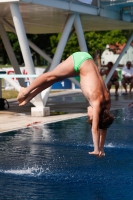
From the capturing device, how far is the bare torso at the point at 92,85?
7203 mm

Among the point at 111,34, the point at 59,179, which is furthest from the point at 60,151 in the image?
the point at 111,34

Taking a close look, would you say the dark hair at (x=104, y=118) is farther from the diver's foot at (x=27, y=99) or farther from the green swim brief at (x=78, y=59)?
the diver's foot at (x=27, y=99)

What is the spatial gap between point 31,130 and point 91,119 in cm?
635

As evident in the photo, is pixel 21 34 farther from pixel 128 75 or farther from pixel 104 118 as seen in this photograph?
pixel 128 75

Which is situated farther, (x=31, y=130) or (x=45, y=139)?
(x=31, y=130)

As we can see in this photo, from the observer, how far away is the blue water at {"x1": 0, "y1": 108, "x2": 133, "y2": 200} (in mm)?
7270

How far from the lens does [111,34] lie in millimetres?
57594

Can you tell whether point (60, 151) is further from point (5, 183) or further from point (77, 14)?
point (77, 14)

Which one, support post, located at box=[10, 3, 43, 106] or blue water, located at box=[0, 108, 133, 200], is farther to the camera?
support post, located at box=[10, 3, 43, 106]

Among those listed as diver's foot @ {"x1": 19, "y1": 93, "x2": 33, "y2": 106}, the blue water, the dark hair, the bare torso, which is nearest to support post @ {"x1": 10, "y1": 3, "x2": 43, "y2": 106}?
the blue water

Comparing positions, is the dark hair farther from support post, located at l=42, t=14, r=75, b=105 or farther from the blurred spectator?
the blurred spectator

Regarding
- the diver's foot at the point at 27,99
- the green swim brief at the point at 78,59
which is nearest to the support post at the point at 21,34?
the diver's foot at the point at 27,99

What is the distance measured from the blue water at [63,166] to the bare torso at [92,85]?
1.18 m

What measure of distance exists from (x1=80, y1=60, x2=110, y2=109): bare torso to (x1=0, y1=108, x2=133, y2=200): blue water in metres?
1.18
